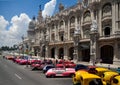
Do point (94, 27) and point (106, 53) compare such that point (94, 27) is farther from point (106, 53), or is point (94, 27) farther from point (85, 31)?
point (85, 31)

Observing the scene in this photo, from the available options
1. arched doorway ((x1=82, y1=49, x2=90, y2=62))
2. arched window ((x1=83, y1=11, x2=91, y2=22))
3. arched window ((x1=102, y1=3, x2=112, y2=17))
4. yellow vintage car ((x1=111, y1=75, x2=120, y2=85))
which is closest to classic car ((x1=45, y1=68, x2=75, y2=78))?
yellow vintage car ((x1=111, y1=75, x2=120, y2=85))

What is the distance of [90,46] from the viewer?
2462 inches

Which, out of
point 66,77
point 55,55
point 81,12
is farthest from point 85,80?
point 55,55

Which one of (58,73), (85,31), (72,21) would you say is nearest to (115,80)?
(58,73)

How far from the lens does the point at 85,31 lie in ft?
231

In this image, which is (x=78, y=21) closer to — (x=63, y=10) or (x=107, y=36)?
(x=63, y=10)

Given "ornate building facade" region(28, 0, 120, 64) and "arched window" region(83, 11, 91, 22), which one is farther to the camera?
"arched window" region(83, 11, 91, 22)

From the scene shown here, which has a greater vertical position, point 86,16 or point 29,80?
point 86,16

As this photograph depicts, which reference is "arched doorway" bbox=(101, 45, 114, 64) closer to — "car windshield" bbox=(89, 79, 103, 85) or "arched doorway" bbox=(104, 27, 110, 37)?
"arched doorway" bbox=(104, 27, 110, 37)

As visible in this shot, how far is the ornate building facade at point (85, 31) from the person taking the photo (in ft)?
191

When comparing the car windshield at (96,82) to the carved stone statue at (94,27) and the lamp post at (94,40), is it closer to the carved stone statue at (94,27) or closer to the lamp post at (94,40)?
the lamp post at (94,40)

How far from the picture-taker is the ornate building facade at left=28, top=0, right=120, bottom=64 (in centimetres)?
5812

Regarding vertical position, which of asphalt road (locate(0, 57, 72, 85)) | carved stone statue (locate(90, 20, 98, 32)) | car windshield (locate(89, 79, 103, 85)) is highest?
carved stone statue (locate(90, 20, 98, 32))

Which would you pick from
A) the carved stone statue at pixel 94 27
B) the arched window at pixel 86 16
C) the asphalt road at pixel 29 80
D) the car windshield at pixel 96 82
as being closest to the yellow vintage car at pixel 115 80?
the car windshield at pixel 96 82
